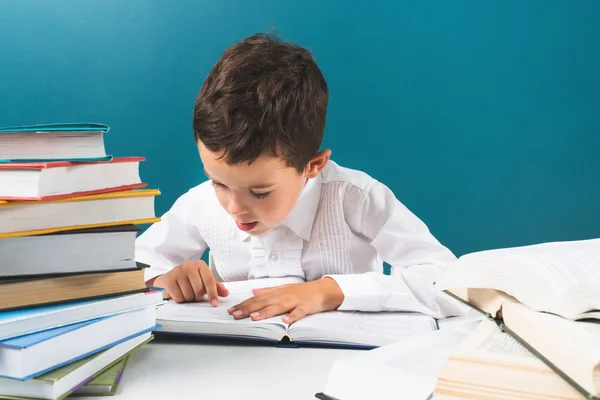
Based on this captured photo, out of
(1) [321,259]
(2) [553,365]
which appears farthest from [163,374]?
(1) [321,259]

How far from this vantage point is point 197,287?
99 centimetres

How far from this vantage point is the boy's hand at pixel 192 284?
3.24 feet

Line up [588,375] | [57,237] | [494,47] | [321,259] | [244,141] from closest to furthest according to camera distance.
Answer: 1. [588,375]
2. [57,237]
3. [244,141]
4. [321,259]
5. [494,47]

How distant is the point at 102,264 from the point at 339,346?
0.29m

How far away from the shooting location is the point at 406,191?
7.31ft

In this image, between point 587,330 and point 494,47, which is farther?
point 494,47

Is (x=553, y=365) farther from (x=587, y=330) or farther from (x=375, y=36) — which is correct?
(x=375, y=36)

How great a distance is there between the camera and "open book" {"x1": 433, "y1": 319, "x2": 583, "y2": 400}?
0.48 m

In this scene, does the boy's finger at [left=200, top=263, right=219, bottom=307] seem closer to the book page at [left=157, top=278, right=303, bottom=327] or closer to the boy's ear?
the book page at [left=157, top=278, right=303, bottom=327]

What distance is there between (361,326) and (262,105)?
1.29 feet

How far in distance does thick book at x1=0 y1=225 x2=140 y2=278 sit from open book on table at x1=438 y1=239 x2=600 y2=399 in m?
0.33

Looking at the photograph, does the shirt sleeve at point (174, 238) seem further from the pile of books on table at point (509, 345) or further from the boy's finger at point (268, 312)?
the pile of books on table at point (509, 345)

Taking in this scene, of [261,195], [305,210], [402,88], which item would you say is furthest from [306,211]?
[402,88]

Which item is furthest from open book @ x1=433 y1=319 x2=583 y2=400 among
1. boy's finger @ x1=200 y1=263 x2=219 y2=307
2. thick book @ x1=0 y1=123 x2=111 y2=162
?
boy's finger @ x1=200 y1=263 x2=219 y2=307
